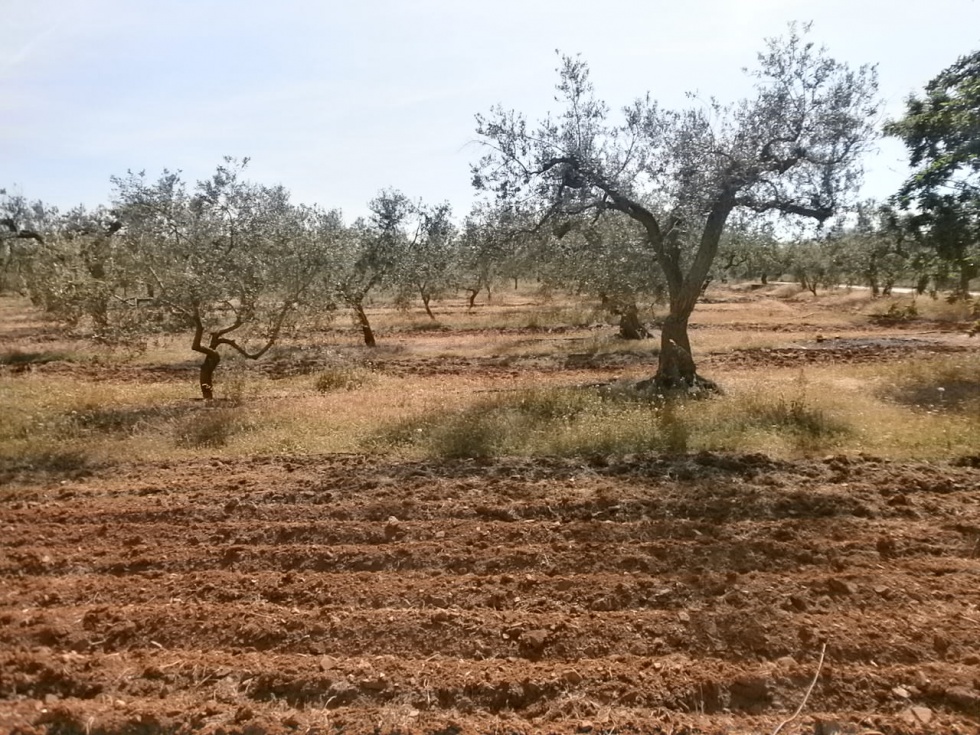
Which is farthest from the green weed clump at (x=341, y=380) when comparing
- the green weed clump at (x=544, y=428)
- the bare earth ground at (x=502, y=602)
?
the bare earth ground at (x=502, y=602)

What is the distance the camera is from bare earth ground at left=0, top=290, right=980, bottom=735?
3.64 m

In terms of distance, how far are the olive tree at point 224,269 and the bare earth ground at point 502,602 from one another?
5.77 m

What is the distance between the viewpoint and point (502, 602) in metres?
4.66

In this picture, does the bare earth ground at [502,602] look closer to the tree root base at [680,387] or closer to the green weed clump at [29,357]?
the tree root base at [680,387]

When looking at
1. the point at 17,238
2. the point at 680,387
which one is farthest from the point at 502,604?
the point at 17,238

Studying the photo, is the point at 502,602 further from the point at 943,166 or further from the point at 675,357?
the point at 943,166

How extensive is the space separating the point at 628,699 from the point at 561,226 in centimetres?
1033

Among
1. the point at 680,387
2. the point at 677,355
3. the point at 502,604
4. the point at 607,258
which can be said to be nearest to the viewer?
the point at 502,604

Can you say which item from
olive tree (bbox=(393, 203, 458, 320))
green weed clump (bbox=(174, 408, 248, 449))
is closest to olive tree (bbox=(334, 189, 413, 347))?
olive tree (bbox=(393, 203, 458, 320))

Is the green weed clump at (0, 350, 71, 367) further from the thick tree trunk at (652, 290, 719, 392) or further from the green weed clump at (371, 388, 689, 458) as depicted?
the thick tree trunk at (652, 290, 719, 392)

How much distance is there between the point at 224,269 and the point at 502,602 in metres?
10.3

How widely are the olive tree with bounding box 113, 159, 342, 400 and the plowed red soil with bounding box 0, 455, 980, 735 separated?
5.88 m

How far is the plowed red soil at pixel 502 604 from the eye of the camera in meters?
3.64

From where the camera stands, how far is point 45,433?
10070 mm
